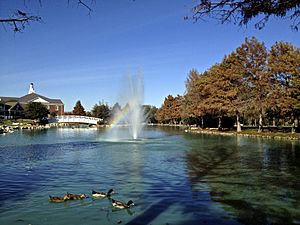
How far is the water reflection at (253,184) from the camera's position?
31.1 ft

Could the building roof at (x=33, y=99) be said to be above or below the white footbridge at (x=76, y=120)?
above

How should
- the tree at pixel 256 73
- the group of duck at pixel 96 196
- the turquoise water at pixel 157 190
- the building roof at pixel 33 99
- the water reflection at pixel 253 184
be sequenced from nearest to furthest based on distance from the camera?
the turquoise water at pixel 157 190 < the water reflection at pixel 253 184 < the group of duck at pixel 96 196 < the tree at pixel 256 73 < the building roof at pixel 33 99

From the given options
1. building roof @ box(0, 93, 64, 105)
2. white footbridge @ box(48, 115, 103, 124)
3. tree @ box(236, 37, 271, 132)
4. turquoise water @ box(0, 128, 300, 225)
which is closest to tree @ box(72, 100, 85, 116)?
building roof @ box(0, 93, 64, 105)

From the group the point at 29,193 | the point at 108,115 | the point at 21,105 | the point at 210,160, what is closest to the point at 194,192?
the point at 29,193

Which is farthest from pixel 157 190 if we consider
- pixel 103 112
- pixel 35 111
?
pixel 103 112

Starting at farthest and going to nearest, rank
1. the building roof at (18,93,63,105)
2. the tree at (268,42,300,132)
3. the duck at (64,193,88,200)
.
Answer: the building roof at (18,93,63,105), the tree at (268,42,300,132), the duck at (64,193,88,200)

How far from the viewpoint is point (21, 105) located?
406 ft

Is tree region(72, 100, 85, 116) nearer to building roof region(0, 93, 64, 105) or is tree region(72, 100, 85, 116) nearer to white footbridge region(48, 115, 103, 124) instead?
building roof region(0, 93, 64, 105)

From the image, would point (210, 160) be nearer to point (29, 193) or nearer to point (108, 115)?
point (29, 193)

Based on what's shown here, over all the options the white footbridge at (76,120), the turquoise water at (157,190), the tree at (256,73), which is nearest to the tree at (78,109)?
the white footbridge at (76,120)

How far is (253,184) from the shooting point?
13.5m

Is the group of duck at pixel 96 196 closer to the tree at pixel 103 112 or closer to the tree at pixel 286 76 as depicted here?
the tree at pixel 286 76

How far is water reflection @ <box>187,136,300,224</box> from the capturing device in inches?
373

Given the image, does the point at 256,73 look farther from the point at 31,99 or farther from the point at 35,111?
A: the point at 31,99
